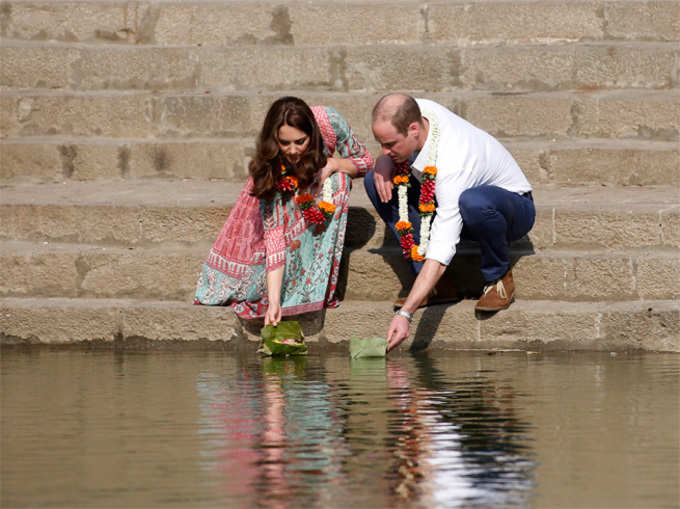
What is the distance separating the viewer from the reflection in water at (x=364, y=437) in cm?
400

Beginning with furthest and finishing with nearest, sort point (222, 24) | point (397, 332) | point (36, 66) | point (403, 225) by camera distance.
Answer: point (222, 24) → point (36, 66) → point (403, 225) → point (397, 332)

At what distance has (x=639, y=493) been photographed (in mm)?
3906

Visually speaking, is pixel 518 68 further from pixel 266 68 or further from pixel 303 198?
pixel 303 198

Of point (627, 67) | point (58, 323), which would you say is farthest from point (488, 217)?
point (627, 67)

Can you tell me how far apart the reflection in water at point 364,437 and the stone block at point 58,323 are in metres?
1.25

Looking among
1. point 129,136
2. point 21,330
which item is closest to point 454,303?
point 21,330

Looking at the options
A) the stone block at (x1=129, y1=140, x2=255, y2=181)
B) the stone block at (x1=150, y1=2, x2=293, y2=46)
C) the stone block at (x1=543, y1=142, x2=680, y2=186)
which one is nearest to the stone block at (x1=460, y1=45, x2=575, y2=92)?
the stone block at (x1=543, y1=142, x2=680, y2=186)

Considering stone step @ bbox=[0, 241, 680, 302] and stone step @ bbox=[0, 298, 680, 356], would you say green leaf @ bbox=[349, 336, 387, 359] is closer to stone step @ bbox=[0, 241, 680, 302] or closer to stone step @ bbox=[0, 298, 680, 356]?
stone step @ bbox=[0, 298, 680, 356]

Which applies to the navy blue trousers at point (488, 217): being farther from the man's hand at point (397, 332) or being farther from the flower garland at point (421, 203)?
the man's hand at point (397, 332)

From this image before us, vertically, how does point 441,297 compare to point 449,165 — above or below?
below

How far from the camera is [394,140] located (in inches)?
261

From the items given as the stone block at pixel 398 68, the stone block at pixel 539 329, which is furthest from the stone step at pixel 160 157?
the stone block at pixel 539 329

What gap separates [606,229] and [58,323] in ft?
9.63

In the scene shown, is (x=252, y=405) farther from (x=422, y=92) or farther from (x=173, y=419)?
(x=422, y=92)
